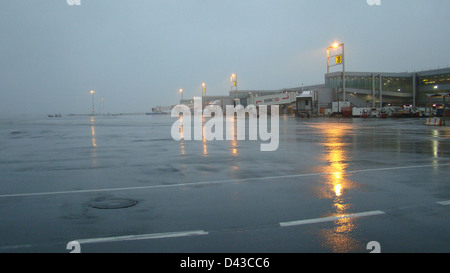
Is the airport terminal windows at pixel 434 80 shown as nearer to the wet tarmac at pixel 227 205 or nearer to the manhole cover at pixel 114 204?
the wet tarmac at pixel 227 205

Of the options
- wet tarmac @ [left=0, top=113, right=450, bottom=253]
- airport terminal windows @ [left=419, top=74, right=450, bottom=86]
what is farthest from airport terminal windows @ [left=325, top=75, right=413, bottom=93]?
wet tarmac @ [left=0, top=113, right=450, bottom=253]

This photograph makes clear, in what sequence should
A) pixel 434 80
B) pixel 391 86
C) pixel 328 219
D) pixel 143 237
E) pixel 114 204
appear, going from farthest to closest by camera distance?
pixel 391 86 < pixel 434 80 < pixel 114 204 < pixel 328 219 < pixel 143 237

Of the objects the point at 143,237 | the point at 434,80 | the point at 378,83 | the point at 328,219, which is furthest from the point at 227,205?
the point at 434,80

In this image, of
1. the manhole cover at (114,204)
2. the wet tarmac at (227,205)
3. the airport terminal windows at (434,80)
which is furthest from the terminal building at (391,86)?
the manhole cover at (114,204)

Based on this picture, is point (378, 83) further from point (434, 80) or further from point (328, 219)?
point (328, 219)

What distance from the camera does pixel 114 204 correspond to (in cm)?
695

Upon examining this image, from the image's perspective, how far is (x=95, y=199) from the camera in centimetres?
734

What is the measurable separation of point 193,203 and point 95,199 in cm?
203

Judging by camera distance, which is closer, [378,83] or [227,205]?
[227,205]

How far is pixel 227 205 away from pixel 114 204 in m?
2.15

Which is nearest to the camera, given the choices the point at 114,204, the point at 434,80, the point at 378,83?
the point at 114,204

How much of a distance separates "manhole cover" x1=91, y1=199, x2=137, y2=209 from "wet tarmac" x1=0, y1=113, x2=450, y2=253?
0.06ft
